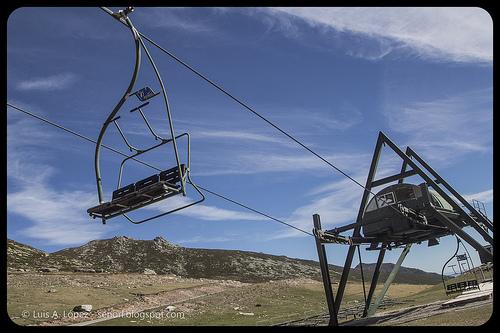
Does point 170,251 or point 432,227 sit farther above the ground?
point 170,251

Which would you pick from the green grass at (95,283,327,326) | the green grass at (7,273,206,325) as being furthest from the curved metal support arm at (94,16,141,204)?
the green grass at (7,273,206,325)

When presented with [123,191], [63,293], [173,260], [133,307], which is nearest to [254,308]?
[133,307]

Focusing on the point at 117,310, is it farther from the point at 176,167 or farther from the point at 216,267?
the point at 216,267

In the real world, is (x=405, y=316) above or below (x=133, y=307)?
below

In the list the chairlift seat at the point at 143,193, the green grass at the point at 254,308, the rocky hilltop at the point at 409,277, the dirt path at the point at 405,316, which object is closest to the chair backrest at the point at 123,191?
the chairlift seat at the point at 143,193

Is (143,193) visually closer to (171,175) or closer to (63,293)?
(171,175)

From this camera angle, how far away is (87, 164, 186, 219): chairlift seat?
11.1 meters

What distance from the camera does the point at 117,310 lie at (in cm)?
3550

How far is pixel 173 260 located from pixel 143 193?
382ft

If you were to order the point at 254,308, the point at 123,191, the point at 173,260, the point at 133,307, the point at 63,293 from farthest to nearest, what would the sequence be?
the point at 173,260, the point at 63,293, the point at 254,308, the point at 133,307, the point at 123,191

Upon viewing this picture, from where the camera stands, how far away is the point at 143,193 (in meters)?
11.1
